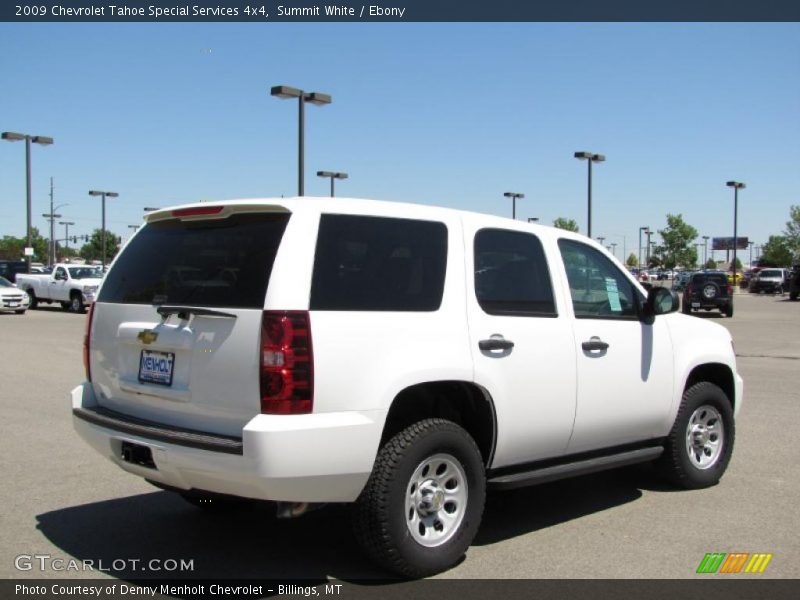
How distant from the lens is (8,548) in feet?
15.8

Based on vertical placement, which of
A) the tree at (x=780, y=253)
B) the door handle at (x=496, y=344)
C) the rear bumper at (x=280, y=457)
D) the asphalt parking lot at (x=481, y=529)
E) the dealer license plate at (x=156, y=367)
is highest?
the tree at (x=780, y=253)

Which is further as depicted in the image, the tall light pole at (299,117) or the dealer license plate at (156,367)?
the tall light pole at (299,117)

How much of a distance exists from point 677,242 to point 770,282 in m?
47.5

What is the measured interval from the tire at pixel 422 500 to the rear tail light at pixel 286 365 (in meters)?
0.60

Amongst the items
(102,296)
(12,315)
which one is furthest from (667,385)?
(12,315)

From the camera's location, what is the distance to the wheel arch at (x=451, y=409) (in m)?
4.59

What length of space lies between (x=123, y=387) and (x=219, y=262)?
0.99m

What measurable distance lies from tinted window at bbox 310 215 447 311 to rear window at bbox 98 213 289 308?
10.8 inches

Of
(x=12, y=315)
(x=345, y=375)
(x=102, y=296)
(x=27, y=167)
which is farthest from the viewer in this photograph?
(x=27, y=167)

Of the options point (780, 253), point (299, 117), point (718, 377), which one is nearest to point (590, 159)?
point (299, 117)

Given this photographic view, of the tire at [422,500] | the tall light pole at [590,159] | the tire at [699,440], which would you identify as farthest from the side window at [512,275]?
the tall light pole at [590,159]

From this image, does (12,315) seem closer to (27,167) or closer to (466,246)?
(27,167)

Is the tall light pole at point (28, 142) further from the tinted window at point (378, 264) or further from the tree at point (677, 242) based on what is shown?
the tree at point (677, 242)

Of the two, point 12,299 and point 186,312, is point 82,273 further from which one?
point 186,312
